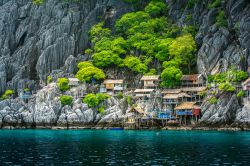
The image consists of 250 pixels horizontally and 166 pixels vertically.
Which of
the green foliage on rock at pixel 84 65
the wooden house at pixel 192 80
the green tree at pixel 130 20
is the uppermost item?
the green tree at pixel 130 20

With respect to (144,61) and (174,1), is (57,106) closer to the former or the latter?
(144,61)

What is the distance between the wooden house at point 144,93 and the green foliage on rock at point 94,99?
7281 mm

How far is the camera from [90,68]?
12206cm

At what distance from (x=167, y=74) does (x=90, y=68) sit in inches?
818

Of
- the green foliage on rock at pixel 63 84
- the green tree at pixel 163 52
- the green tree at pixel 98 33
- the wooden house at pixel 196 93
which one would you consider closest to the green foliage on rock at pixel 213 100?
the wooden house at pixel 196 93

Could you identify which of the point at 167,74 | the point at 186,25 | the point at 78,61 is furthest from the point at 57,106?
the point at 186,25

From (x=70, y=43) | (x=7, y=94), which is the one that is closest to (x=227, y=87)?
(x=70, y=43)

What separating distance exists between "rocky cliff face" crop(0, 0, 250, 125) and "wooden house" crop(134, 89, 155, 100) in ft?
17.9

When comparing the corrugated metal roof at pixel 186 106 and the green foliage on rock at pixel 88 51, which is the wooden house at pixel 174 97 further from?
the green foliage on rock at pixel 88 51

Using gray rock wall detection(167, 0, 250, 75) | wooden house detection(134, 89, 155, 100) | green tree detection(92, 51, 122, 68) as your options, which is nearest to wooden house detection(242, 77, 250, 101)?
gray rock wall detection(167, 0, 250, 75)

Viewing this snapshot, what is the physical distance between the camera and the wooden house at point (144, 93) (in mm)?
113694

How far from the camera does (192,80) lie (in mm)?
114375

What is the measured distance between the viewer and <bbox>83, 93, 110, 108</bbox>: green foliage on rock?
375 ft

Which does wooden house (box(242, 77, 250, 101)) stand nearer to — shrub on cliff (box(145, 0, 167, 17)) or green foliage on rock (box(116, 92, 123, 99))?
green foliage on rock (box(116, 92, 123, 99))
